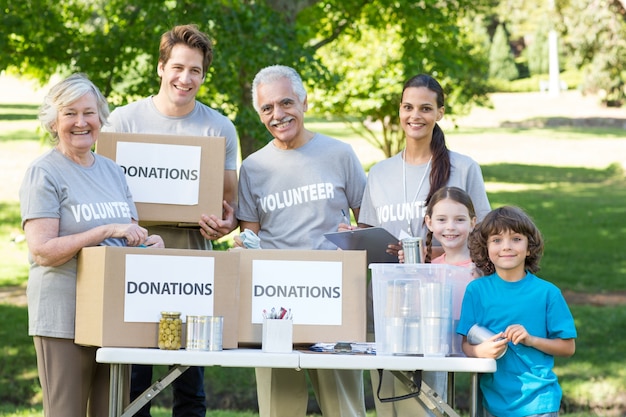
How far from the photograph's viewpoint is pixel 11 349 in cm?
945

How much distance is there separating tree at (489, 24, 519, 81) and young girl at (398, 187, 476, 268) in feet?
132

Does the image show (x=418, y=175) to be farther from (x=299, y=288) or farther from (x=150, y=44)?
(x=150, y=44)

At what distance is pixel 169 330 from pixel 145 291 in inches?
7.0

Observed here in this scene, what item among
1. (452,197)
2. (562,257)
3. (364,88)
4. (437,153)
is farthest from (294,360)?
(364,88)

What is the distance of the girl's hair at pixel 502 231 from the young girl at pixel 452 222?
12 centimetres

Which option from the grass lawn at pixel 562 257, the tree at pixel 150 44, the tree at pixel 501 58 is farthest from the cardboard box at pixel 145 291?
the tree at pixel 501 58

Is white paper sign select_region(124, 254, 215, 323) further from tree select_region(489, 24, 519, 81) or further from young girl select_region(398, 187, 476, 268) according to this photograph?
tree select_region(489, 24, 519, 81)

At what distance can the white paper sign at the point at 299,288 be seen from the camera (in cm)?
368

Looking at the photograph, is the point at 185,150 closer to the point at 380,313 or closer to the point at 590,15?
the point at 380,313

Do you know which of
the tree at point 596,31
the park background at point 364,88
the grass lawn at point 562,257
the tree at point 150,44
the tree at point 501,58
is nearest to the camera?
the tree at point 150,44

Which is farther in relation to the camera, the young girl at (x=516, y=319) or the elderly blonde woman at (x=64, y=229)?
the elderly blonde woman at (x=64, y=229)

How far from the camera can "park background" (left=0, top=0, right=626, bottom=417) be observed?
28.0 ft

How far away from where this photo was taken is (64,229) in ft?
12.0

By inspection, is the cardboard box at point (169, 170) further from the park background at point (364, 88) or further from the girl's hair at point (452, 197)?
the park background at point (364, 88)
